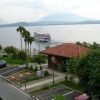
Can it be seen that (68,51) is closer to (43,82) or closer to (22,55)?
(43,82)

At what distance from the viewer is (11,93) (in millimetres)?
27703

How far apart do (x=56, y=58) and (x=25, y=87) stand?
10.4 metres

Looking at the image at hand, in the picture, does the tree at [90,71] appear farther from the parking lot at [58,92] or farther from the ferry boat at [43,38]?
the ferry boat at [43,38]

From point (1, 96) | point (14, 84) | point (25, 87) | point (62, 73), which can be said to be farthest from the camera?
point (62, 73)

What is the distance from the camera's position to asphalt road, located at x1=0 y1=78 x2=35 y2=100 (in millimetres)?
26148

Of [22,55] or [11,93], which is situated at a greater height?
[22,55]

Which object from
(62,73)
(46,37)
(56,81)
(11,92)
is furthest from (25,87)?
(46,37)

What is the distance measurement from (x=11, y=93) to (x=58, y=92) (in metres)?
5.12

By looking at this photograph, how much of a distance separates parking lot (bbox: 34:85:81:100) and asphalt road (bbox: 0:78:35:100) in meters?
1.47

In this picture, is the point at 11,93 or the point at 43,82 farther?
the point at 43,82

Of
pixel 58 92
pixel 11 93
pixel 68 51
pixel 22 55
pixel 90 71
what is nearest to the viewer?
pixel 90 71

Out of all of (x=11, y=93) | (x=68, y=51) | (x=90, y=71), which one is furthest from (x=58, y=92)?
(x=68, y=51)

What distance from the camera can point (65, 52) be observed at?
3778 centimetres

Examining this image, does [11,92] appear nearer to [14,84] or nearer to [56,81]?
[14,84]
